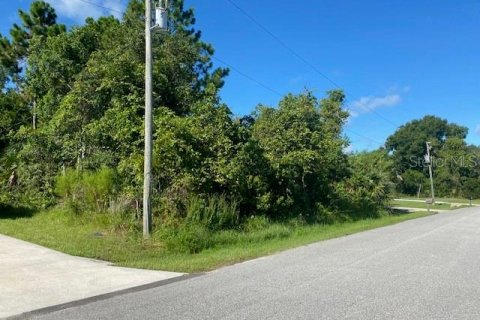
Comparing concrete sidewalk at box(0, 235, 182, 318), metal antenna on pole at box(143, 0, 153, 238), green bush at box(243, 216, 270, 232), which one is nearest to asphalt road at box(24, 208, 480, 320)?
concrete sidewalk at box(0, 235, 182, 318)

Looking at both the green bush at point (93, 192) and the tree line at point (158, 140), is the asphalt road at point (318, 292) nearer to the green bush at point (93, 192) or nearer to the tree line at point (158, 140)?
the tree line at point (158, 140)

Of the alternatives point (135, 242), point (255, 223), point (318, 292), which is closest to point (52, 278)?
point (135, 242)

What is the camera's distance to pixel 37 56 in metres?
25.1

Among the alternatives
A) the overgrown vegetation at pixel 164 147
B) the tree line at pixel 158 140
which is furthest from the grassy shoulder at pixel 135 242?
the tree line at pixel 158 140

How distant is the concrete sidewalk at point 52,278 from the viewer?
282 inches

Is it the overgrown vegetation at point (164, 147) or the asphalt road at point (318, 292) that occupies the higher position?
the overgrown vegetation at point (164, 147)

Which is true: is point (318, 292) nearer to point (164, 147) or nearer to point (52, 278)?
point (52, 278)

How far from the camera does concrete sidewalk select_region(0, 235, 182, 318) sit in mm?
7168

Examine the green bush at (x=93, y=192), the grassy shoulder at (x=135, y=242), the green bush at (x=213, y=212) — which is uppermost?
the green bush at (x=93, y=192)

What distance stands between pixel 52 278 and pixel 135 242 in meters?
4.48

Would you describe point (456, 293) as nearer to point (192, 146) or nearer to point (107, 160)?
point (192, 146)

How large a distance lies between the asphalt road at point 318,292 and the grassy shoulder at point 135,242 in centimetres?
117

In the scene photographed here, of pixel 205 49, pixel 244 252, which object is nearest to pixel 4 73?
pixel 205 49

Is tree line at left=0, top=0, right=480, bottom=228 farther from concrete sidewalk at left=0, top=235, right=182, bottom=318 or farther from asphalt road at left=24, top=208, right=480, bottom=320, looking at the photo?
asphalt road at left=24, top=208, right=480, bottom=320
